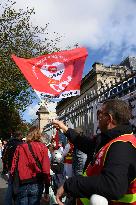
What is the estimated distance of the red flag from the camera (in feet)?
20.6

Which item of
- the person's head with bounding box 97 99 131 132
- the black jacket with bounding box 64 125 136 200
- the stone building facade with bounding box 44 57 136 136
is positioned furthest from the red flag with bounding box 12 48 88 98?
the black jacket with bounding box 64 125 136 200

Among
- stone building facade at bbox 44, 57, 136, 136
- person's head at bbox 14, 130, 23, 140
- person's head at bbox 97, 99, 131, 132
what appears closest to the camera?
person's head at bbox 97, 99, 131, 132

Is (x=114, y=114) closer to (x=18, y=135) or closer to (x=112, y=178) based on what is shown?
(x=112, y=178)

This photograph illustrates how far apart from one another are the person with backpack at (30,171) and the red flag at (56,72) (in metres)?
0.69

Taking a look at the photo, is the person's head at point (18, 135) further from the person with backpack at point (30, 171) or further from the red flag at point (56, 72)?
the red flag at point (56, 72)

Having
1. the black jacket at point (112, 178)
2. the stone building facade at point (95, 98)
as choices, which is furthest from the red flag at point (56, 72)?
the black jacket at point (112, 178)

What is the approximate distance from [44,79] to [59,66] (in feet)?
1.23

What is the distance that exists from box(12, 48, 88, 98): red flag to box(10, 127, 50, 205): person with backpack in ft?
2.25

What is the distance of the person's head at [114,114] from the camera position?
9.90 feet

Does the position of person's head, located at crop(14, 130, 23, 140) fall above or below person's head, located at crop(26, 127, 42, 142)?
above

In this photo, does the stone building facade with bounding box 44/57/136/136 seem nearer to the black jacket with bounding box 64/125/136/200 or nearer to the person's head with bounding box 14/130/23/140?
the person's head with bounding box 14/130/23/140

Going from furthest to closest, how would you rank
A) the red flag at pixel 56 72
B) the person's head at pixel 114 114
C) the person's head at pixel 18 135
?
the person's head at pixel 18 135, the red flag at pixel 56 72, the person's head at pixel 114 114

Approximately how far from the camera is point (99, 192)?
2.57 metres

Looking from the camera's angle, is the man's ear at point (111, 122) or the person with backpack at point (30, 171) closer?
the man's ear at point (111, 122)
